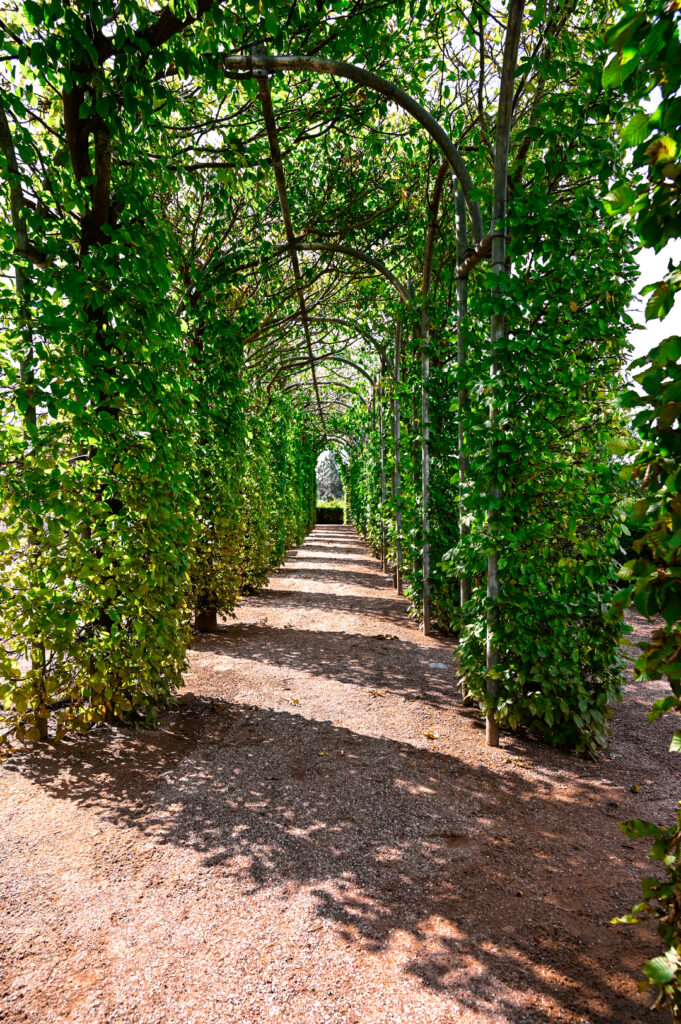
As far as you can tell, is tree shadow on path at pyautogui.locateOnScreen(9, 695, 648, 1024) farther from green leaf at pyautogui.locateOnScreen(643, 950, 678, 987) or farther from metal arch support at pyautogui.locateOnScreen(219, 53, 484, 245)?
metal arch support at pyautogui.locateOnScreen(219, 53, 484, 245)

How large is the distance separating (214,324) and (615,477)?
4606 millimetres

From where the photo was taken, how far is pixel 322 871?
2.59 meters

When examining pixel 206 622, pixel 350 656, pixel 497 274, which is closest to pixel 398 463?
pixel 350 656

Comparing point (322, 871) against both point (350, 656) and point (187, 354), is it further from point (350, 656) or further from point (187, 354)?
point (350, 656)

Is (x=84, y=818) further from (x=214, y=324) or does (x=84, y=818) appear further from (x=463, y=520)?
(x=214, y=324)

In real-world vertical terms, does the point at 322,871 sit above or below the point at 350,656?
above

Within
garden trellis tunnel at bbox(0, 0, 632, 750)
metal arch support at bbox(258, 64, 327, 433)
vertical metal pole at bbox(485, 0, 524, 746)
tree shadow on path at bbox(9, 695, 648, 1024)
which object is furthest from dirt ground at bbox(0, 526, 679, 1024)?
metal arch support at bbox(258, 64, 327, 433)

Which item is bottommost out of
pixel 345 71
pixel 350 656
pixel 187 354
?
pixel 350 656

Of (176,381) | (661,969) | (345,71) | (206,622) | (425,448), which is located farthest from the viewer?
(206,622)

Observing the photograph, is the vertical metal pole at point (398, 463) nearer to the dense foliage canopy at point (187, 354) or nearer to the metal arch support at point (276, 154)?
the metal arch support at point (276, 154)

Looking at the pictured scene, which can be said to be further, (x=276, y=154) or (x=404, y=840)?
(x=276, y=154)

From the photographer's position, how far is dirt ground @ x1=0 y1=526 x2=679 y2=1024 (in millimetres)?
1916

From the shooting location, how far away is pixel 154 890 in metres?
2.44

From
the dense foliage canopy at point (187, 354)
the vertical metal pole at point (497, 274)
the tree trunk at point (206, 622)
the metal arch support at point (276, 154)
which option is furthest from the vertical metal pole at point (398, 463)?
the vertical metal pole at point (497, 274)
